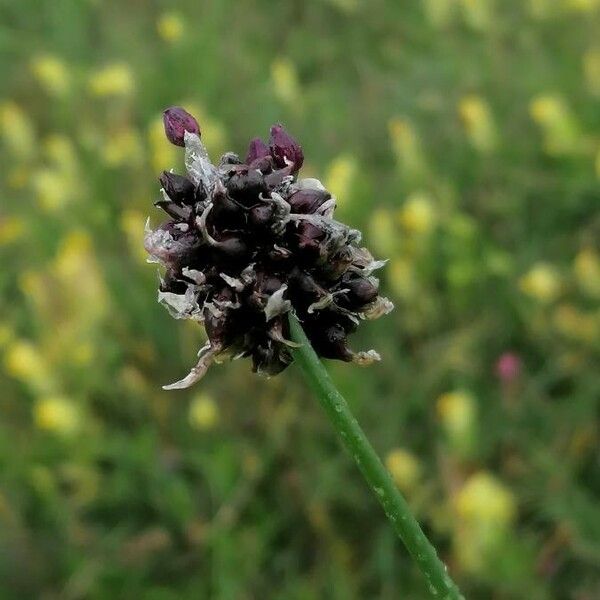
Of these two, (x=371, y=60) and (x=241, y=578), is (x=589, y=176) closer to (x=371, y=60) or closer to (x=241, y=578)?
(x=371, y=60)

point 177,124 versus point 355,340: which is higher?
point 355,340

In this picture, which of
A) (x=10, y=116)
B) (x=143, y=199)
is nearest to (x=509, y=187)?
(x=143, y=199)

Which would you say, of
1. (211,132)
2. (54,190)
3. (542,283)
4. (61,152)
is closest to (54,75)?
(61,152)

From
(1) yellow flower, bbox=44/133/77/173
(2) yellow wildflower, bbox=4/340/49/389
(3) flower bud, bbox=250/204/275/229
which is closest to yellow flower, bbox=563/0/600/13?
(1) yellow flower, bbox=44/133/77/173

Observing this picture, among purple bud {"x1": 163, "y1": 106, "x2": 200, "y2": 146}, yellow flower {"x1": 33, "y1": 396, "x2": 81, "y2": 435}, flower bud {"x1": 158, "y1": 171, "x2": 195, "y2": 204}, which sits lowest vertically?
flower bud {"x1": 158, "y1": 171, "x2": 195, "y2": 204}

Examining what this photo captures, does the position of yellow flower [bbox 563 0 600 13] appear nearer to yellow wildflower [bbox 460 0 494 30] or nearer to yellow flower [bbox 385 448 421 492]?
yellow wildflower [bbox 460 0 494 30]

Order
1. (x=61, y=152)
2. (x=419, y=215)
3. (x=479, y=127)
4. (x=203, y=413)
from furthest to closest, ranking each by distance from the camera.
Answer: (x=61, y=152) → (x=479, y=127) → (x=419, y=215) → (x=203, y=413)

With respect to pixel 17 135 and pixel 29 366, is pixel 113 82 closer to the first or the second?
pixel 17 135

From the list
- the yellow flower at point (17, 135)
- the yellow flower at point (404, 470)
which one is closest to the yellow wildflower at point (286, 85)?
the yellow flower at point (17, 135)
